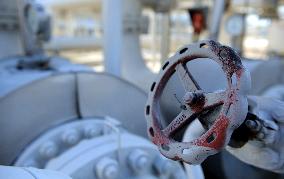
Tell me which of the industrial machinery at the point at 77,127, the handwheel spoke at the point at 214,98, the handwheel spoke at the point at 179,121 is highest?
the handwheel spoke at the point at 214,98

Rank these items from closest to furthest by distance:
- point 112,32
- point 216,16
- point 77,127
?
point 77,127 → point 112,32 → point 216,16

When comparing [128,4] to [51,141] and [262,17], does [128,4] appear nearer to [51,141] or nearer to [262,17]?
[51,141]

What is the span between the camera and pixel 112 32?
142 centimetres

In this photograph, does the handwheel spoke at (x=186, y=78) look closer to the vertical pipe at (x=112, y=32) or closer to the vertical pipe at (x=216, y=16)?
the vertical pipe at (x=112, y=32)

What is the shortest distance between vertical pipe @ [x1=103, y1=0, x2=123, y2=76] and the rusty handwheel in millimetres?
864

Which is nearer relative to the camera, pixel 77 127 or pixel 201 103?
pixel 201 103

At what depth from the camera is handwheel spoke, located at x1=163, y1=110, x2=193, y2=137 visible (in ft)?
1.74

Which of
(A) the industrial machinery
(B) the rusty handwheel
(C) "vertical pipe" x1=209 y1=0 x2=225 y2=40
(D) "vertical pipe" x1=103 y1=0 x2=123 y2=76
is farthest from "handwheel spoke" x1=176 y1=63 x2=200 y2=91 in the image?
(C) "vertical pipe" x1=209 y1=0 x2=225 y2=40

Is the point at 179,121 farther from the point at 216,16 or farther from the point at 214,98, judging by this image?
the point at 216,16

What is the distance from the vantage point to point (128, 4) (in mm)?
1956

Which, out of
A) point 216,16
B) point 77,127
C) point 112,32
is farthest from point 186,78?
point 216,16

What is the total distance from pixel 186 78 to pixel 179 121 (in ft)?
0.21

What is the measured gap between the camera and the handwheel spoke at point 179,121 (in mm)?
532

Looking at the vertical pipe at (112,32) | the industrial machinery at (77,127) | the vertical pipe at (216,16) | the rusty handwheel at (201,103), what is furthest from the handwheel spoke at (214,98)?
the vertical pipe at (216,16)
